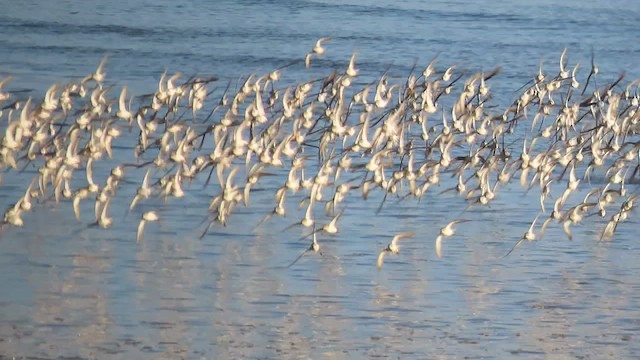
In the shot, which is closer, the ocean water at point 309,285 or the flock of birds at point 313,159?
the ocean water at point 309,285

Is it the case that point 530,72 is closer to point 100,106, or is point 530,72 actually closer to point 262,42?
point 262,42

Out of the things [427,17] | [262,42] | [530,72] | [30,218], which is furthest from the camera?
[427,17]

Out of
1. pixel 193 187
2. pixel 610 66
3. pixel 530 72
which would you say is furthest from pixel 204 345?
pixel 610 66

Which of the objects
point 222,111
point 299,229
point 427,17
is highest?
point 299,229

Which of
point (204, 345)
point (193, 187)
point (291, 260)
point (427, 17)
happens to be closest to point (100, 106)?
point (193, 187)

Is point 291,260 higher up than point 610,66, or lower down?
higher up

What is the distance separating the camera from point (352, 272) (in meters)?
14.3

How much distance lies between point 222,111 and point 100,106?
5.37 metres

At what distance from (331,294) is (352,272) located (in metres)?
0.89

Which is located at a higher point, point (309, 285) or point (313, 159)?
point (309, 285)

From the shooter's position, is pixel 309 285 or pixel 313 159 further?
pixel 313 159

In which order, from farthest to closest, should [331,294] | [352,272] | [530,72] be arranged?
[530,72], [352,272], [331,294]

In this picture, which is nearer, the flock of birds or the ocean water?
the ocean water

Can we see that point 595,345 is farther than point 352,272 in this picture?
No
